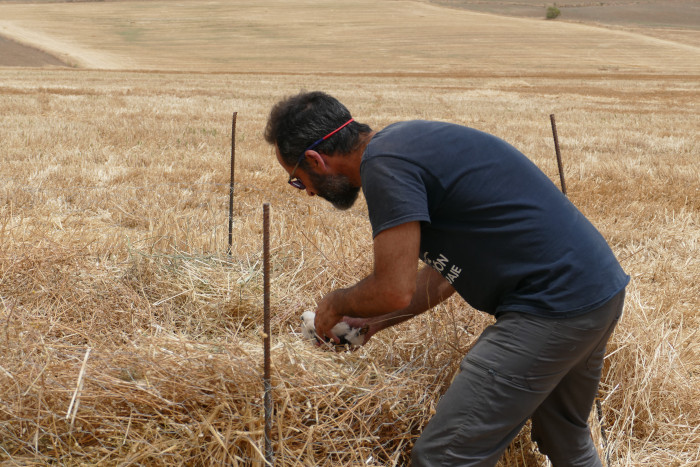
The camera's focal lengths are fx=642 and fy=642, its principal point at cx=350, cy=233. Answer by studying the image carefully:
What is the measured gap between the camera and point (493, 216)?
2.04 meters

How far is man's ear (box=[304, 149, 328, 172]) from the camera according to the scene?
89.0 inches

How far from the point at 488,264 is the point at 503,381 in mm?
375

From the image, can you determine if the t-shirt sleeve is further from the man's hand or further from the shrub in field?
the shrub in field

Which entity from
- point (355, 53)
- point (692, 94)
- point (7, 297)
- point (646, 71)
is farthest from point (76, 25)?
point (7, 297)

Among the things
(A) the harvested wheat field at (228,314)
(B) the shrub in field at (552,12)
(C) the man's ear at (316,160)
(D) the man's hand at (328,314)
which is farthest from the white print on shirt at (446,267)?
(B) the shrub in field at (552,12)

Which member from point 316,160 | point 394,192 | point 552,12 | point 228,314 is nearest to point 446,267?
point 394,192

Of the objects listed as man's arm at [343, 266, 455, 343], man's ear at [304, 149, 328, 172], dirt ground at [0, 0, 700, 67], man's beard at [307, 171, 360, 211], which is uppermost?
man's ear at [304, 149, 328, 172]

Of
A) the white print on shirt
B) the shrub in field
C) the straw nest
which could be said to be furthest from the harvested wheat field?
the shrub in field

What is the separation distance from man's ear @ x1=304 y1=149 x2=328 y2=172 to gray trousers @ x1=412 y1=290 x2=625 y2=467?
2.65 feet

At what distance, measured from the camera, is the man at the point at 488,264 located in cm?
201

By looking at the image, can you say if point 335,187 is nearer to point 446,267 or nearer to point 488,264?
point 446,267

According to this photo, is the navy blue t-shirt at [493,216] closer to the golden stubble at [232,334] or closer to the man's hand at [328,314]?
the man's hand at [328,314]

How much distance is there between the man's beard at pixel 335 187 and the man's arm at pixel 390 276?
38cm

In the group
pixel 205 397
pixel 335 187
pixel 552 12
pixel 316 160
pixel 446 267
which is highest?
pixel 316 160
